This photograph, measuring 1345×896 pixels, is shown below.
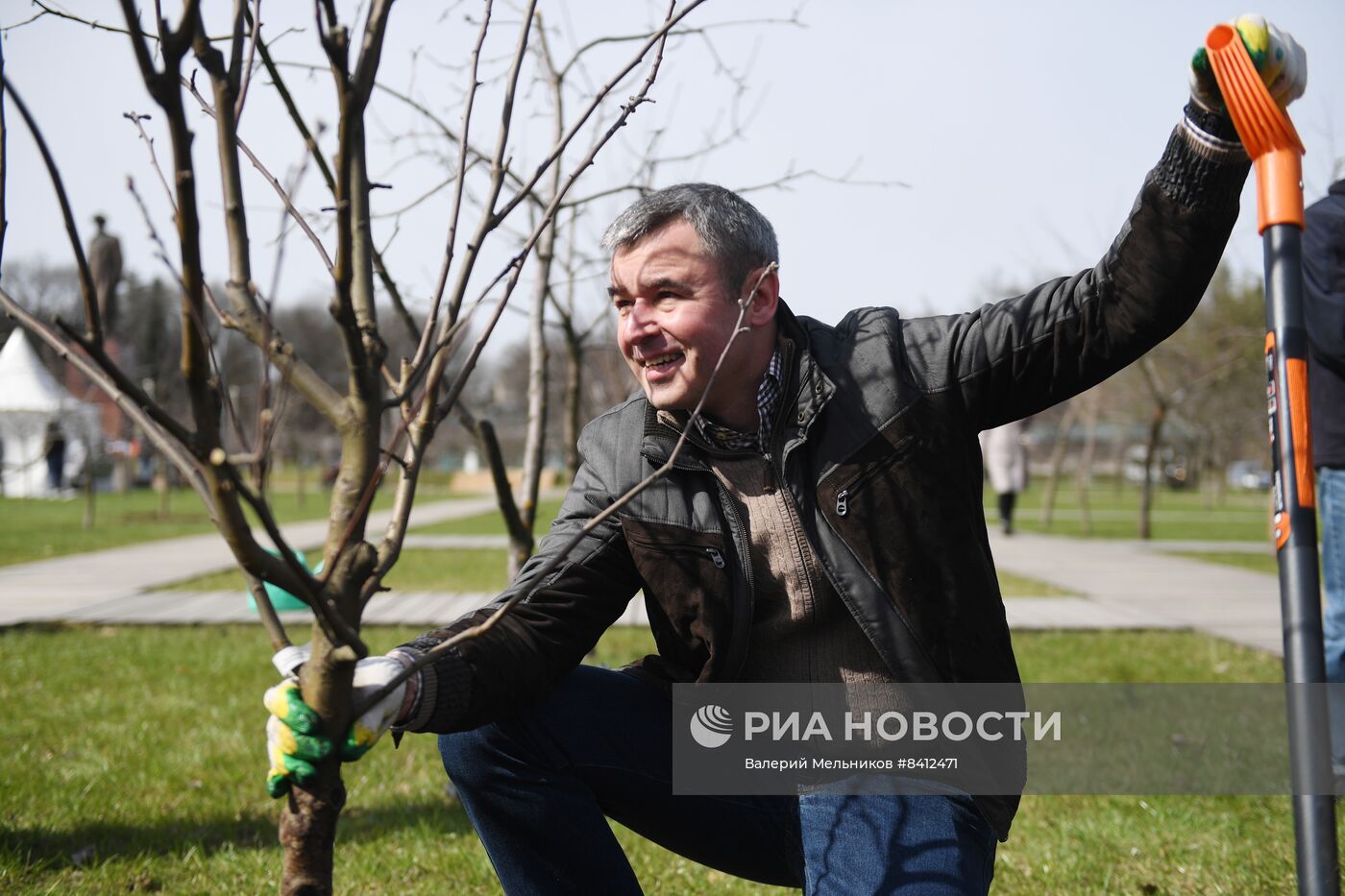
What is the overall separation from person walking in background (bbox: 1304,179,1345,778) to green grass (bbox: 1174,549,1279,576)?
7.74 m

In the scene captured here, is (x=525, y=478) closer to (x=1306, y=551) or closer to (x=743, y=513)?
(x=743, y=513)

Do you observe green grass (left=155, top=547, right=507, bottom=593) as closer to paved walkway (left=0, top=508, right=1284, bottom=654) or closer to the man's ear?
paved walkway (left=0, top=508, right=1284, bottom=654)

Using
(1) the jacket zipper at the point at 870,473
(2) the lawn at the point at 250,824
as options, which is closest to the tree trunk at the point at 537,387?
(2) the lawn at the point at 250,824

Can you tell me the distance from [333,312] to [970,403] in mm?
1427

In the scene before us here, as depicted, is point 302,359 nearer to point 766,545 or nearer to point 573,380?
point 766,545

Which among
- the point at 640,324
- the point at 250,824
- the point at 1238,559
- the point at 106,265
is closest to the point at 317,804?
the point at 106,265

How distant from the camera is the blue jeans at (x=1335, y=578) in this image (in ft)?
12.8

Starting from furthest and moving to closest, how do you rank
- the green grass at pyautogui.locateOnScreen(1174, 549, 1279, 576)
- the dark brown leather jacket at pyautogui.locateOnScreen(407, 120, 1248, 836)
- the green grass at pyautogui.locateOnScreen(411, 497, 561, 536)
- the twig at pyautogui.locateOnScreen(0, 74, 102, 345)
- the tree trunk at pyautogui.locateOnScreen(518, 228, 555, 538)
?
the green grass at pyautogui.locateOnScreen(411, 497, 561, 536) → the green grass at pyautogui.locateOnScreen(1174, 549, 1279, 576) → the tree trunk at pyautogui.locateOnScreen(518, 228, 555, 538) → the dark brown leather jacket at pyautogui.locateOnScreen(407, 120, 1248, 836) → the twig at pyautogui.locateOnScreen(0, 74, 102, 345)

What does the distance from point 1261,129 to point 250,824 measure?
3.51 m

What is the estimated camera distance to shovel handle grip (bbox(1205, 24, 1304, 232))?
1.93 meters

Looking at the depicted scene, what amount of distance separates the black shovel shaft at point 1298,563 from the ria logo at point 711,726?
115cm

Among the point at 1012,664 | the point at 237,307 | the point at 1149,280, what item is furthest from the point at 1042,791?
the point at 237,307

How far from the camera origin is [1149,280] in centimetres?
218

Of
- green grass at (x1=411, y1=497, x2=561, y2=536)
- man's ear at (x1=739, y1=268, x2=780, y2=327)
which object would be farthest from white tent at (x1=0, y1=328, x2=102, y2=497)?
man's ear at (x1=739, y1=268, x2=780, y2=327)
